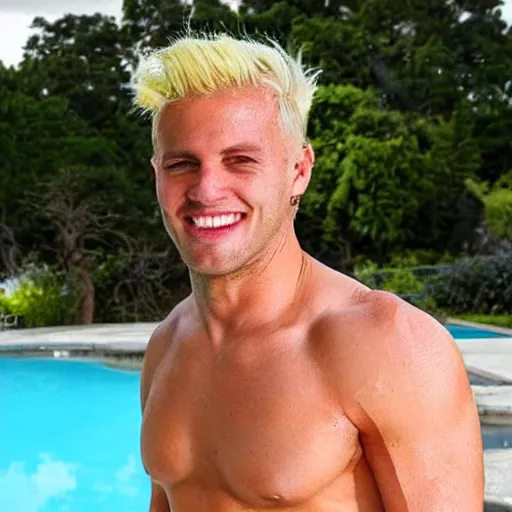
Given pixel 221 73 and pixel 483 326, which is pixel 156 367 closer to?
pixel 221 73

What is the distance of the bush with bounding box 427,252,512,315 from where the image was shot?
504 inches

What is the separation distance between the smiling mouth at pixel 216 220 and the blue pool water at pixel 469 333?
1002 cm

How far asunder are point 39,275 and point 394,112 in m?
7.31

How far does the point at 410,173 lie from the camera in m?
15.2

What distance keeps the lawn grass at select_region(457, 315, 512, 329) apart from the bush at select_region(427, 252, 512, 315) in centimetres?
44

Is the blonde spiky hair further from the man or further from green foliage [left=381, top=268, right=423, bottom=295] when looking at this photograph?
green foliage [left=381, top=268, right=423, bottom=295]

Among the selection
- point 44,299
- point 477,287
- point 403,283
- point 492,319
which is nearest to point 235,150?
point 44,299

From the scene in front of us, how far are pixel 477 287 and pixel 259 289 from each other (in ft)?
41.0

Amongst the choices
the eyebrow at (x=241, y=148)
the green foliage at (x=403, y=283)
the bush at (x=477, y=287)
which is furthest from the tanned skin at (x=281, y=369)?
the green foliage at (x=403, y=283)

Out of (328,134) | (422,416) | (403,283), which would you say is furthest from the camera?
(328,134)

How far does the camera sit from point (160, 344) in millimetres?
1207

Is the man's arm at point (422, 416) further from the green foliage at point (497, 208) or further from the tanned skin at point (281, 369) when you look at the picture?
the green foliage at point (497, 208)

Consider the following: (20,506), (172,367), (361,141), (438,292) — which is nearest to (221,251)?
(172,367)

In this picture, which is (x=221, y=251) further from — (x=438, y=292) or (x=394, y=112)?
(x=394, y=112)
